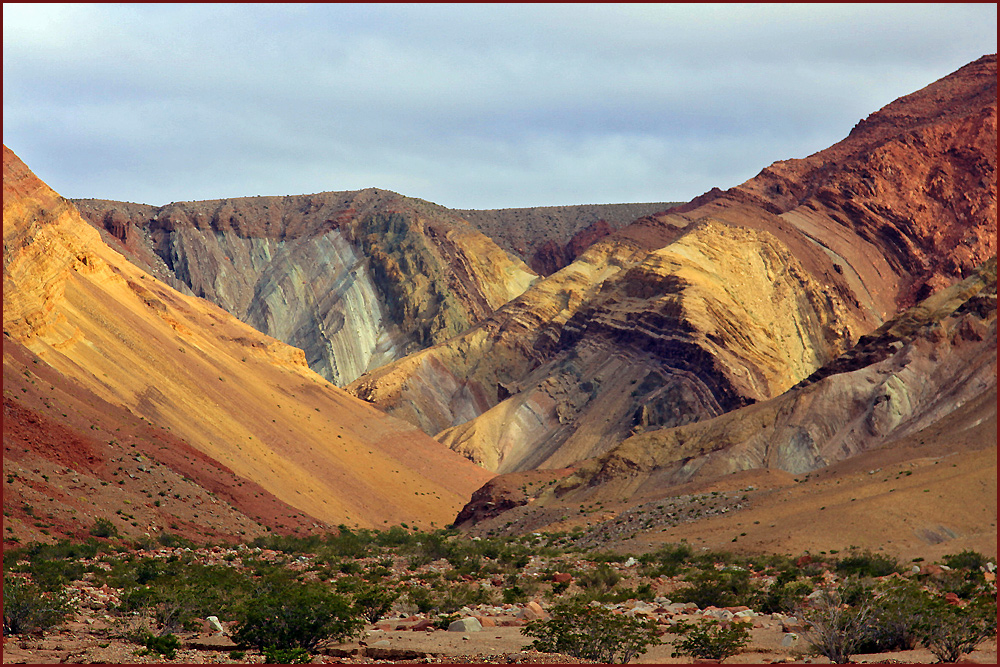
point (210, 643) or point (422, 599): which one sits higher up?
point (210, 643)

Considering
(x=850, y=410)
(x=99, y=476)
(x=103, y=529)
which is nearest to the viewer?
(x=103, y=529)

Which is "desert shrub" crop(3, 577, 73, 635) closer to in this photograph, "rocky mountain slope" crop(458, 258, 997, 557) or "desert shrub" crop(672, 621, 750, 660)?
"desert shrub" crop(672, 621, 750, 660)

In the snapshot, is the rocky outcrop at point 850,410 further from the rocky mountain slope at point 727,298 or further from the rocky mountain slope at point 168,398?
the rocky mountain slope at point 727,298

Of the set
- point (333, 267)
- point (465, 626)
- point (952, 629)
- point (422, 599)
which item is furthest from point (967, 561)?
point (333, 267)

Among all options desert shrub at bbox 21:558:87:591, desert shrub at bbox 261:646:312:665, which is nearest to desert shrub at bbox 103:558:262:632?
desert shrub at bbox 21:558:87:591

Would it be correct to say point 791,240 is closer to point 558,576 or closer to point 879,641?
point 558,576

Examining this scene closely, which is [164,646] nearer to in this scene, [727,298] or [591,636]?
[591,636]
